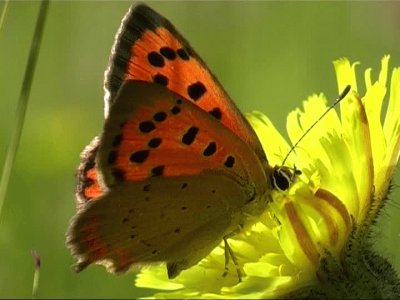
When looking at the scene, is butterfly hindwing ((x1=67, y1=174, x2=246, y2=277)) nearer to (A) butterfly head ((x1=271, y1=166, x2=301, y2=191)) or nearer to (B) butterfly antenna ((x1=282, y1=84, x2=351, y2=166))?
(A) butterfly head ((x1=271, y1=166, x2=301, y2=191))

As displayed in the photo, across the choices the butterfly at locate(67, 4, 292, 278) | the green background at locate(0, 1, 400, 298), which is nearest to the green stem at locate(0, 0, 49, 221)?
the butterfly at locate(67, 4, 292, 278)

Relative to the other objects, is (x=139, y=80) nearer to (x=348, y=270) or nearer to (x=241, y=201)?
(x=241, y=201)

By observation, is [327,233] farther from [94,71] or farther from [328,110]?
[94,71]

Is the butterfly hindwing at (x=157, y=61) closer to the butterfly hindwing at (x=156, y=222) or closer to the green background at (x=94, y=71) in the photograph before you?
the butterfly hindwing at (x=156, y=222)

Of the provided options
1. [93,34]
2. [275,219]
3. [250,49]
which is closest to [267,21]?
[250,49]

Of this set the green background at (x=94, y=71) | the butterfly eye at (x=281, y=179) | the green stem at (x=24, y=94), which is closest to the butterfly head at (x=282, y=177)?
the butterfly eye at (x=281, y=179)

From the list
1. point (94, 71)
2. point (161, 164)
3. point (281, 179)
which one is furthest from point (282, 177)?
point (94, 71)
